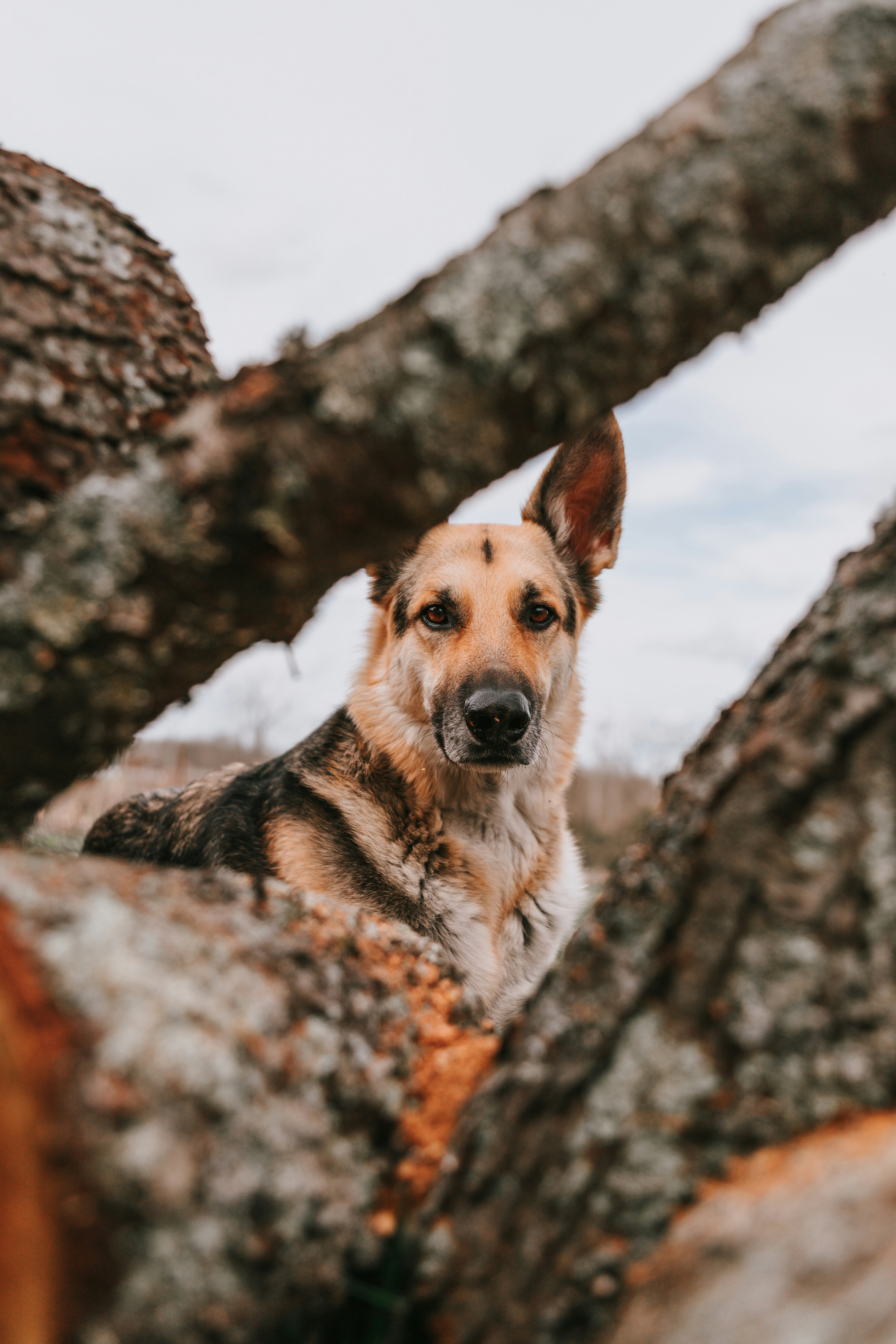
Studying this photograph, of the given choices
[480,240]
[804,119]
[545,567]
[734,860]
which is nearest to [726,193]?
[804,119]

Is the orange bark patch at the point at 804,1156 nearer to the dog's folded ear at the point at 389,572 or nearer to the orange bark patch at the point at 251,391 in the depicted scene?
the orange bark patch at the point at 251,391

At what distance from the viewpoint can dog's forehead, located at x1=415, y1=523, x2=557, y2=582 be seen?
13.7 feet

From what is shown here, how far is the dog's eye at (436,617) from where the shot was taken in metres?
4.08

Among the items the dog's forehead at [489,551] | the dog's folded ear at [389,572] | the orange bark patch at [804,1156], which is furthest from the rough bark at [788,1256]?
the dog's folded ear at [389,572]

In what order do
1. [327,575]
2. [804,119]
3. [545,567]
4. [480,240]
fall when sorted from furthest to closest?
[545,567] < [327,575] < [480,240] < [804,119]

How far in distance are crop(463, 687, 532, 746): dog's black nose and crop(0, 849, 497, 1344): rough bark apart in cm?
202

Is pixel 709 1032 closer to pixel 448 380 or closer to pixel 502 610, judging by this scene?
pixel 448 380

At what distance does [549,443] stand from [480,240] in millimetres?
357

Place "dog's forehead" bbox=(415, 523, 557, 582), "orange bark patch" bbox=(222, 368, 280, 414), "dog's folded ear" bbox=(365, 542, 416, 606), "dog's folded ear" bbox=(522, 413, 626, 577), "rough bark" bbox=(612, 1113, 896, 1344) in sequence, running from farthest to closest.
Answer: "dog's folded ear" bbox=(365, 542, 416, 606) → "dog's forehead" bbox=(415, 523, 557, 582) → "dog's folded ear" bbox=(522, 413, 626, 577) → "orange bark patch" bbox=(222, 368, 280, 414) → "rough bark" bbox=(612, 1113, 896, 1344)

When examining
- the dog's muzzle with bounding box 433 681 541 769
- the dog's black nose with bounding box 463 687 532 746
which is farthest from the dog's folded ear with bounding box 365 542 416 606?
the dog's black nose with bounding box 463 687 532 746

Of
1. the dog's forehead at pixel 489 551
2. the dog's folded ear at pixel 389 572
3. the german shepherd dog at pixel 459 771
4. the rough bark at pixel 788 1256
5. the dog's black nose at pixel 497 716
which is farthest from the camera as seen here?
the dog's folded ear at pixel 389 572

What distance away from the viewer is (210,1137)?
1.13 metres

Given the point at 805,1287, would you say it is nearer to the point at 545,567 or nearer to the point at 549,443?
the point at 549,443

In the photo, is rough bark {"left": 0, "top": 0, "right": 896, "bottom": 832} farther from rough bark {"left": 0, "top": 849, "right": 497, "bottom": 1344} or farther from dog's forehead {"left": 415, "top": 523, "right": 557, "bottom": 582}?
dog's forehead {"left": 415, "top": 523, "right": 557, "bottom": 582}
